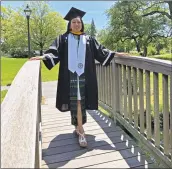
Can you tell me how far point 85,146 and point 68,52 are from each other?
992mm

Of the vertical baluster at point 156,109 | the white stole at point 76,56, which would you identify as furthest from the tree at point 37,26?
the vertical baluster at point 156,109

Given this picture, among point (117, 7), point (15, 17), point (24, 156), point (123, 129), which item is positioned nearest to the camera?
point (24, 156)

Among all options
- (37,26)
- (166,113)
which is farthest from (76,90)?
(37,26)

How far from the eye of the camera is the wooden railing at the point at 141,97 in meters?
2.42

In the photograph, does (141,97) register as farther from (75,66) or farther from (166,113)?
(75,66)

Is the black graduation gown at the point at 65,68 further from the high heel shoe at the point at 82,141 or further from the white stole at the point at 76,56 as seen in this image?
the high heel shoe at the point at 82,141

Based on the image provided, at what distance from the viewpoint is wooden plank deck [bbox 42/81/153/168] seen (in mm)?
2627

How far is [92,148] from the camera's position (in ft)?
9.80

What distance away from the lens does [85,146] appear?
3.01 metres

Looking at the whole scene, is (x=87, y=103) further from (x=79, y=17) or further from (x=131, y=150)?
(x=79, y=17)

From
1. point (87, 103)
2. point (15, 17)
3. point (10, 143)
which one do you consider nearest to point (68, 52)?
point (87, 103)

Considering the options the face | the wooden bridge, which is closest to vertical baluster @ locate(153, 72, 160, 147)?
the wooden bridge

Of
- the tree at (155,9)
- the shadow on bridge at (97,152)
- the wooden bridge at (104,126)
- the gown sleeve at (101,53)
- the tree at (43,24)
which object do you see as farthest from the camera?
the tree at (43,24)

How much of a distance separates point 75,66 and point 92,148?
0.86 m
